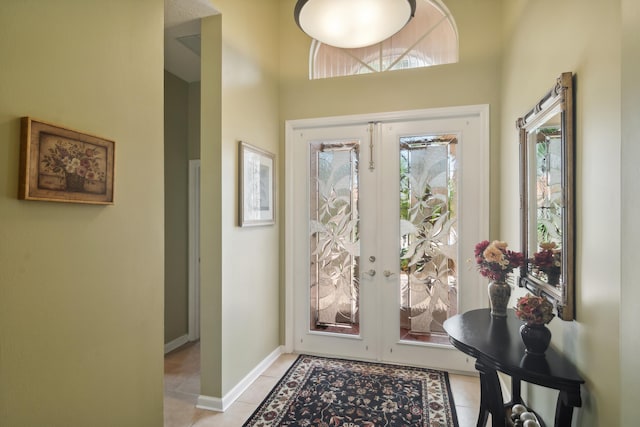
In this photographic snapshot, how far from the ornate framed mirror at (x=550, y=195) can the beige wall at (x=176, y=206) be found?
319cm

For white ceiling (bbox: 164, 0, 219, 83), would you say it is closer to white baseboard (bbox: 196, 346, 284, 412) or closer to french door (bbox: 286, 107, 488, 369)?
french door (bbox: 286, 107, 488, 369)

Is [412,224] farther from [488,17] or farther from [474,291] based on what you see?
[488,17]

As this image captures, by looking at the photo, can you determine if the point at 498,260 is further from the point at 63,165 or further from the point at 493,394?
the point at 63,165

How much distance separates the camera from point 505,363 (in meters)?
1.42

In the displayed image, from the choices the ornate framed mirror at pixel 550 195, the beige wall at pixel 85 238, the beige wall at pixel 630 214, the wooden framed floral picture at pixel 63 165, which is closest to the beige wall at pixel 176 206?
the beige wall at pixel 85 238

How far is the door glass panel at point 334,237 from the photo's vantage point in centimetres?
322

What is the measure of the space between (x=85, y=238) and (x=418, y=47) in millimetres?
3005

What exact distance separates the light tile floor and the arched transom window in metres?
2.76

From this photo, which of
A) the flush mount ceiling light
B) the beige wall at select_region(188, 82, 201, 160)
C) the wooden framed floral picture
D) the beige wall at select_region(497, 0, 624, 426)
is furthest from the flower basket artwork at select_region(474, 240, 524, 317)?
the beige wall at select_region(188, 82, 201, 160)

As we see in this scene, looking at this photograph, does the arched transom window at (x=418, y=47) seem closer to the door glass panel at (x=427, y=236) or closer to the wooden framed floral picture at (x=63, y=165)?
the door glass panel at (x=427, y=236)

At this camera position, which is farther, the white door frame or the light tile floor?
the white door frame

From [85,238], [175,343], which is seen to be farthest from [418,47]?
[175,343]

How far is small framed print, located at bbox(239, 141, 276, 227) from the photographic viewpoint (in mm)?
2635

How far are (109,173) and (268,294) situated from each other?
194 centimetres
